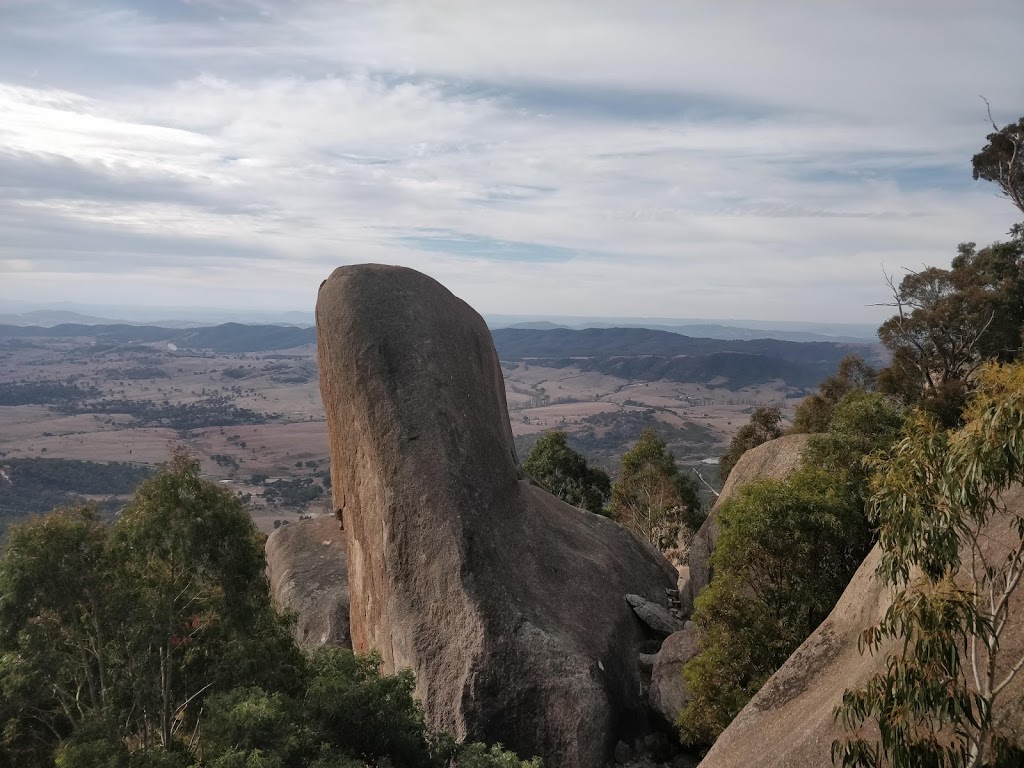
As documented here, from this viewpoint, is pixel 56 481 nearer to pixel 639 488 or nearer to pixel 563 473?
pixel 563 473

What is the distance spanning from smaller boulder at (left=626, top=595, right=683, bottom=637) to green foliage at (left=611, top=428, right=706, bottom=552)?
20948 mm

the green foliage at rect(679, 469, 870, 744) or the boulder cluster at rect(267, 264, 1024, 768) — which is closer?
the green foliage at rect(679, 469, 870, 744)

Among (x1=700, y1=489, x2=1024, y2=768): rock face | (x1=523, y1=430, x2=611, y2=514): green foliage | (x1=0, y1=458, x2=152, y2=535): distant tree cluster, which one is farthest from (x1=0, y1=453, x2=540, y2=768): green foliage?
(x1=0, y1=458, x2=152, y2=535): distant tree cluster

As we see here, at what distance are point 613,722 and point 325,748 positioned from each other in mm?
10242

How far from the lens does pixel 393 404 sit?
20.6 meters

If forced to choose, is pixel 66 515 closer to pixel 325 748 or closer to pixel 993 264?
pixel 325 748

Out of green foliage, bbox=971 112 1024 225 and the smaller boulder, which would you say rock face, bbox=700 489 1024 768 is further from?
green foliage, bbox=971 112 1024 225

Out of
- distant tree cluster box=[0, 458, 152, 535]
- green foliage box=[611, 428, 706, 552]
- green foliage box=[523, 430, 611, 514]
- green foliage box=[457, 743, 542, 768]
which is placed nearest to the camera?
green foliage box=[457, 743, 542, 768]

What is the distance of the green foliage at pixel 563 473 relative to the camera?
153ft

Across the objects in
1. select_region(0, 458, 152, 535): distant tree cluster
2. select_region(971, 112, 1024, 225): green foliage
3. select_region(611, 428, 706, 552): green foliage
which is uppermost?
select_region(971, 112, 1024, 225): green foliage

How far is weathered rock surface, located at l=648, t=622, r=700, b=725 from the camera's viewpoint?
19.0 metres

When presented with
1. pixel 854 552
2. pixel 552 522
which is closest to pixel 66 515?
pixel 552 522

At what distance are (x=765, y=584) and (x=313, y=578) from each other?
16.2 metres

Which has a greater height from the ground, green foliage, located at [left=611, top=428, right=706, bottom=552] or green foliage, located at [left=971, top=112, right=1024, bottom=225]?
green foliage, located at [left=971, top=112, right=1024, bottom=225]
